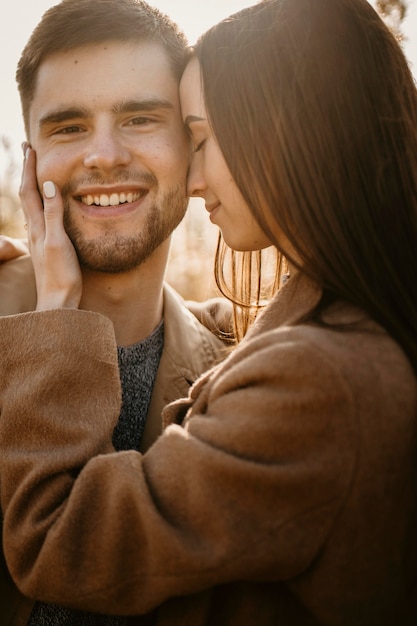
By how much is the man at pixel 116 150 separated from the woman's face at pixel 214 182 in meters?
0.25

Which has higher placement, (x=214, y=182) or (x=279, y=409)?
(x=214, y=182)

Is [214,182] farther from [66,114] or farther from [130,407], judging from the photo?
[130,407]

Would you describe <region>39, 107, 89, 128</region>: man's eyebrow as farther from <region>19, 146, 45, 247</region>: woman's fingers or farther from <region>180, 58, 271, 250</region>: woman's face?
<region>180, 58, 271, 250</region>: woman's face

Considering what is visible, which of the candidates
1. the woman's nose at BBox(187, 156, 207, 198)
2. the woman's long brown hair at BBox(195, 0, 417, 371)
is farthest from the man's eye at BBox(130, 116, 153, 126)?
the woman's long brown hair at BBox(195, 0, 417, 371)

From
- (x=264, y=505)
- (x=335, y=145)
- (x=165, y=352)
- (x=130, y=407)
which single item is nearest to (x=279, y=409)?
(x=264, y=505)

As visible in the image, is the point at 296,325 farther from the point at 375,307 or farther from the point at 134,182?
the point at 134,182

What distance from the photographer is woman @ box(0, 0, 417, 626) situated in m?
1.32

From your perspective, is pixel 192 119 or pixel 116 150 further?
pixel 116 150

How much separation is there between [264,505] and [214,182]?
1.05 meters

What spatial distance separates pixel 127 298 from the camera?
8.62 feet

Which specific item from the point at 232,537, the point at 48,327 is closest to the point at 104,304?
the point at 48,327

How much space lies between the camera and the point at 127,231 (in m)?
2.46

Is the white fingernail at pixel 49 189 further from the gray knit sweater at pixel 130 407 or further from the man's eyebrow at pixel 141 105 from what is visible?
the gray knit sweater at pixel 130 407

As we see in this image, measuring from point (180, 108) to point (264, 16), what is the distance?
2.29 ft
